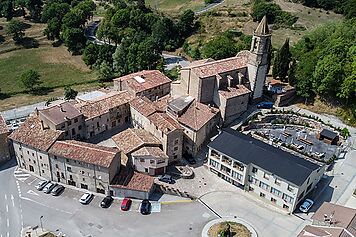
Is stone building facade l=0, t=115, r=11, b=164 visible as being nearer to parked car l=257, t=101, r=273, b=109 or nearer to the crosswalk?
the crosswalk

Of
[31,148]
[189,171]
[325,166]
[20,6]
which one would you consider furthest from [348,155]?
[20,6]

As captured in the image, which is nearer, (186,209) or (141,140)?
(186,209)

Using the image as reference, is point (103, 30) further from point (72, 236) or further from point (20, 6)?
point (72, 236)

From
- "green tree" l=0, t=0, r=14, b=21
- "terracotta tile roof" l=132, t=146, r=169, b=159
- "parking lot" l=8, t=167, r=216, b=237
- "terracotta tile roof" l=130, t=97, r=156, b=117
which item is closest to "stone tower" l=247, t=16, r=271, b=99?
"terracotta tile roof" l=130, t=97, r=156, b=117

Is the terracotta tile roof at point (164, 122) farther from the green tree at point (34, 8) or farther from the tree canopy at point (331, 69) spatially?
the green tree at point (34, 8)

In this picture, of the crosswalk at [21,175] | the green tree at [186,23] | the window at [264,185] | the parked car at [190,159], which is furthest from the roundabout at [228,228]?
the green tree at [186,23]
